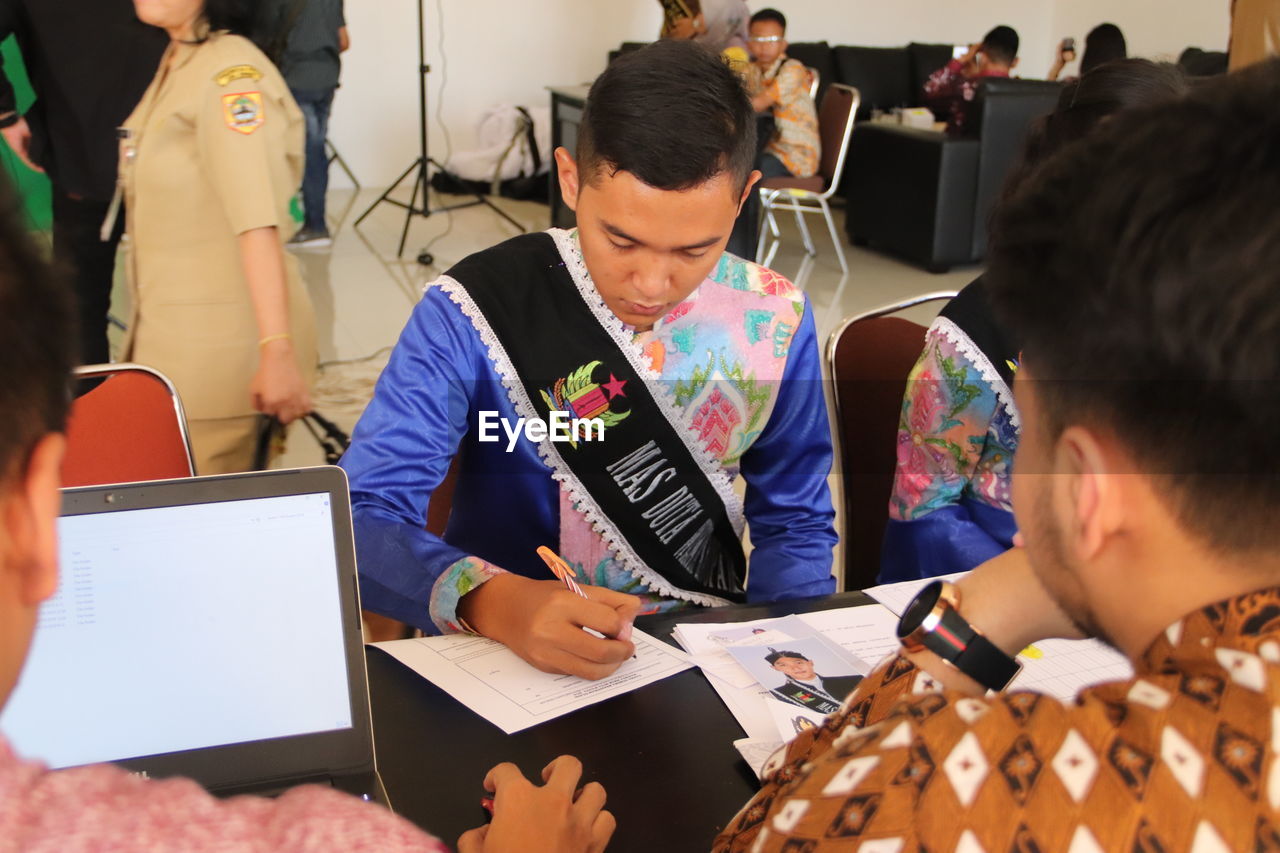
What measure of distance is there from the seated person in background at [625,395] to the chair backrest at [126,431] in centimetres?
23

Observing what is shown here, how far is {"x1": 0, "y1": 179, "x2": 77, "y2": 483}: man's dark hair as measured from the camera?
420 millimetres

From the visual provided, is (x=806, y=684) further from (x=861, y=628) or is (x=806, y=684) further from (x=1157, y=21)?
(x=1157, y=21)

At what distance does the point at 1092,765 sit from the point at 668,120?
0.94 m

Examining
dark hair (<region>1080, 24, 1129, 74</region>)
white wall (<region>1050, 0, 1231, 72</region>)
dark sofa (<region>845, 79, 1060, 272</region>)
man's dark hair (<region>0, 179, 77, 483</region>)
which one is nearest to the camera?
man's dark hair (<region>0, 179, 77, 483</region>)

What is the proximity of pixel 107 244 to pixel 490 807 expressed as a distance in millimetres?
1921

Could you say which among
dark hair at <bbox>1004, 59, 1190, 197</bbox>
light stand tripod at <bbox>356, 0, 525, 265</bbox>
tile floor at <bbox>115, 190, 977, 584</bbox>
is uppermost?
dark hair at <bbox>1004, 59, 1190, 197</bbox>

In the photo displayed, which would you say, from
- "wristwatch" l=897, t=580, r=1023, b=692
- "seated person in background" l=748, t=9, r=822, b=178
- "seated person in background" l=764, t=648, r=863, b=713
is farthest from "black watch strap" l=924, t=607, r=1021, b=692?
"seated person in background" l=748, t=9, r=822, b=178

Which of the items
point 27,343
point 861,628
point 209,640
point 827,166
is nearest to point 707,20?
point 827,166

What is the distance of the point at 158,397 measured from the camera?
1.40 meters

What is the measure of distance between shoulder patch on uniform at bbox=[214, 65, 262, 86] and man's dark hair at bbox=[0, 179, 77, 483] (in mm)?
1445

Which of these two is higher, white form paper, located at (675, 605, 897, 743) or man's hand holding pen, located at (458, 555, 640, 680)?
man's hand holding pen, located at (458, 555, 640, 680)

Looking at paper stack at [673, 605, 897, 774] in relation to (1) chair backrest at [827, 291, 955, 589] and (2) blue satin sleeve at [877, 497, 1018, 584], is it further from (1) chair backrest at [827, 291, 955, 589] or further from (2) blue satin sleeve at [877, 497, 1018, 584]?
(1) chair backrest at [827, 291, 955, 589]

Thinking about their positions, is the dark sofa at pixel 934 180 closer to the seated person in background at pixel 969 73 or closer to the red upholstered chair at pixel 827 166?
the seated person in background at pixel 969 73

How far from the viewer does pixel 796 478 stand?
1.59 meters
